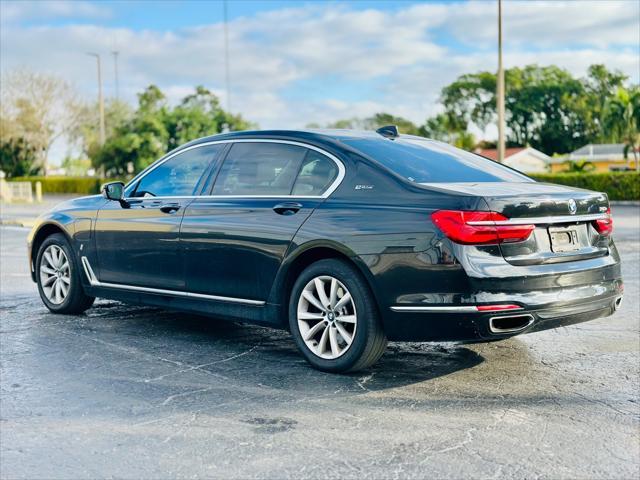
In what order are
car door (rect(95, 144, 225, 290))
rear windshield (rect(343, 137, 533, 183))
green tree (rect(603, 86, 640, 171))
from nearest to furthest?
rear windshield (rect(343, 137, 533, 183))
car door (rect(95, 144, 225, 290))
green tree (rect(603, 86, 640, 171))

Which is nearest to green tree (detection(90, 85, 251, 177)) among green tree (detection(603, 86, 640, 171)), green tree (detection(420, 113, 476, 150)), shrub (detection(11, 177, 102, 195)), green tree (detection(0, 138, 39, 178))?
shrub (detection(11, 177, 102, 195))

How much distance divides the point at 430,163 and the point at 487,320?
1390 mm

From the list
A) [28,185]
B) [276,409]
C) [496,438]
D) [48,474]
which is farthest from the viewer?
[28,185]

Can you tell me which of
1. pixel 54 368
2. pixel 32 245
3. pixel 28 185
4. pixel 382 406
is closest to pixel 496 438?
pixel 382 406

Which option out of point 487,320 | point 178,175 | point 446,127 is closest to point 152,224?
point 178,175

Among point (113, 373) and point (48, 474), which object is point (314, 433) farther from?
point (113, 373)

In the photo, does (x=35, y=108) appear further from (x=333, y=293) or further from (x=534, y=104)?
(x=333, y=293)

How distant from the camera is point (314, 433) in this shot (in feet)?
14.8

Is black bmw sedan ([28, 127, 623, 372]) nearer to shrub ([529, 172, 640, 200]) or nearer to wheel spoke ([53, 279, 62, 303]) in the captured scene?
wheel spoke ([53, 279, 62, 303])

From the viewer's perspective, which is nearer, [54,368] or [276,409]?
[276,409]

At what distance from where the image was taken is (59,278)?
8.16 meters

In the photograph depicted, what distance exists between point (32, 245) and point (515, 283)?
203 inches

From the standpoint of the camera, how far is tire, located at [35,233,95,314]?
7988 millimetres

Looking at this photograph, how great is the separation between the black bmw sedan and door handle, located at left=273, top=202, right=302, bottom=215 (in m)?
0.01
